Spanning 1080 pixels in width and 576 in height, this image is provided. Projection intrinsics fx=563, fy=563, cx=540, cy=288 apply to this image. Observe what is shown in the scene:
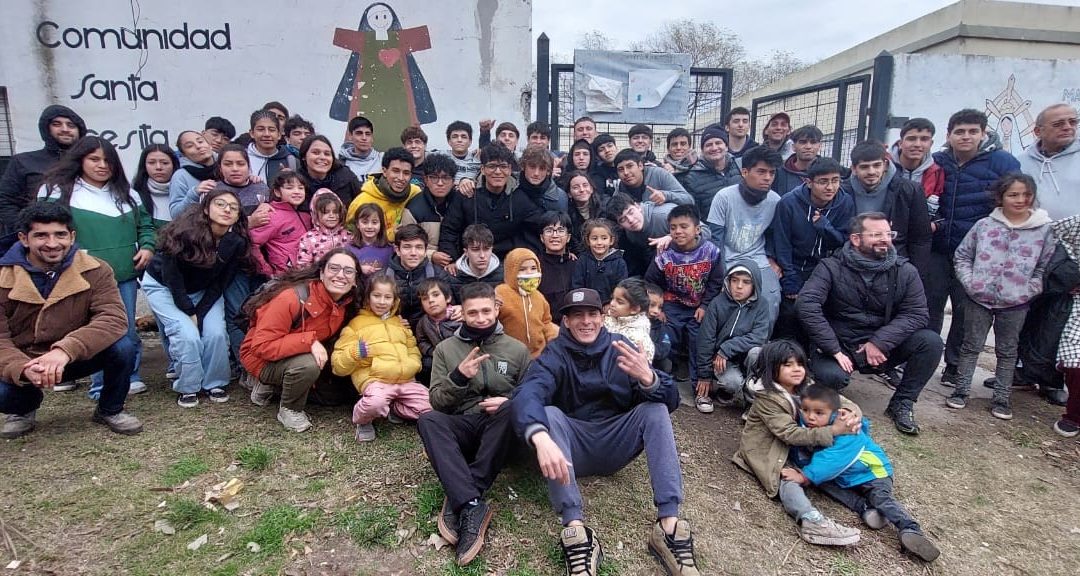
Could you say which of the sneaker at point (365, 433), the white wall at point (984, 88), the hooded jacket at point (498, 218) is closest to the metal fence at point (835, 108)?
the white wall at point (984, 88)

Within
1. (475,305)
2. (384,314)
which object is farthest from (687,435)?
(384,314)

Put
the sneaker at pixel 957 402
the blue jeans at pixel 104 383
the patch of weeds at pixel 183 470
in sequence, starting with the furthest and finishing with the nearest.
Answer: the sneaker at pixel 957 402, the blue jeans at pixel 104 383, the patch of weeds at pixel 183 470

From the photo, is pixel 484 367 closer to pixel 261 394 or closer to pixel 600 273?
pixel 600 273

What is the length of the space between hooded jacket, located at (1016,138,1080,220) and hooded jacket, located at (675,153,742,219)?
234 cm

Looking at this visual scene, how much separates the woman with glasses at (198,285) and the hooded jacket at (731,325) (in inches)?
139

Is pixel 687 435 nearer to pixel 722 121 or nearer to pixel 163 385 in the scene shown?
pixel 163 385

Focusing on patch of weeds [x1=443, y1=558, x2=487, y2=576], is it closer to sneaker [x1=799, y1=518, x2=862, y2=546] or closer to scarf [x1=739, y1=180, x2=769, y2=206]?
sneaker [x1=799, y1=518, x2=862, y2=546]

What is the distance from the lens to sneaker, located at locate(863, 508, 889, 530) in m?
3.00

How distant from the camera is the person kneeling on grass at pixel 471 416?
277 cm

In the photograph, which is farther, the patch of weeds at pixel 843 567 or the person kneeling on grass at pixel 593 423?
the patch of weeds at pixel 843 567

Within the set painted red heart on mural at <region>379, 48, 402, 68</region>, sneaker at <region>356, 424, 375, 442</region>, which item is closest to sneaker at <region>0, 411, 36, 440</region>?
sneaker at <region>356, 424, 375, 442</region>

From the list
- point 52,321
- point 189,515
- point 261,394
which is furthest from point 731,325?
point 52,321

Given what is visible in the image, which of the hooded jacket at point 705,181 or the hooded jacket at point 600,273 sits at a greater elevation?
the hooded jacket at point 705,181

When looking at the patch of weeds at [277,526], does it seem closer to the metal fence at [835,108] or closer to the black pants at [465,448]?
the black pants at [465,448]
